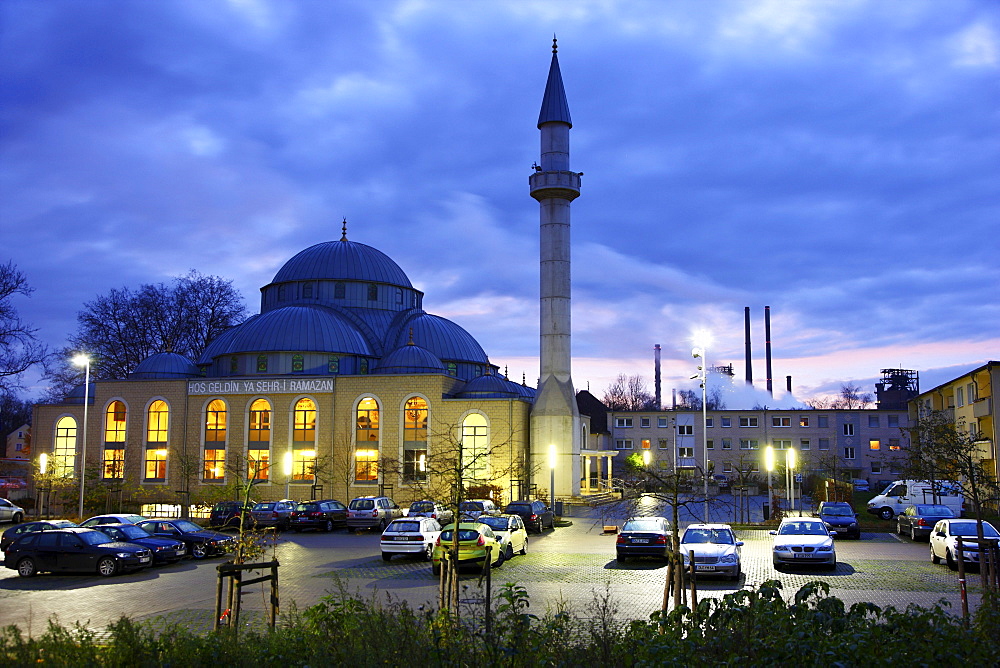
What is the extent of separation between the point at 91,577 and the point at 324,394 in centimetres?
3235

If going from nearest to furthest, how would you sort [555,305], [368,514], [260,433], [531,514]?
[531,514], [368,514], [555,305], [260,433]

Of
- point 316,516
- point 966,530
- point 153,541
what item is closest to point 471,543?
point 153,541

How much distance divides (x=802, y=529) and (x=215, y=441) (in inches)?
1636

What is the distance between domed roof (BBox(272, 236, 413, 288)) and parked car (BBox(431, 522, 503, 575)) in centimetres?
4696

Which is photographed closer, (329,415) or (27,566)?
(27,566)

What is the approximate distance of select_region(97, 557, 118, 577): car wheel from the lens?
2306 cm

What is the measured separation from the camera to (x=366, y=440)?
54406 millimetres

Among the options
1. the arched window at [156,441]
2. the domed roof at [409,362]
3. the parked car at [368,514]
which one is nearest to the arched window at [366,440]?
the domed roof at [409,362]

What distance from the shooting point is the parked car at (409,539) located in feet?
82.4

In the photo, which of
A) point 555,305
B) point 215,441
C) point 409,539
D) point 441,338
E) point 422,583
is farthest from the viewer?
point 441,338

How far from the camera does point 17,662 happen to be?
9445 millimetres

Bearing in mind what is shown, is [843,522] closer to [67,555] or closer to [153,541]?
[153,541]

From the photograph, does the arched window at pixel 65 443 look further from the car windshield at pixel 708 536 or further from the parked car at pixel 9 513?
the car windshield at pixel 708 536

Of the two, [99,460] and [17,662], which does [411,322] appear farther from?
[17,662]
